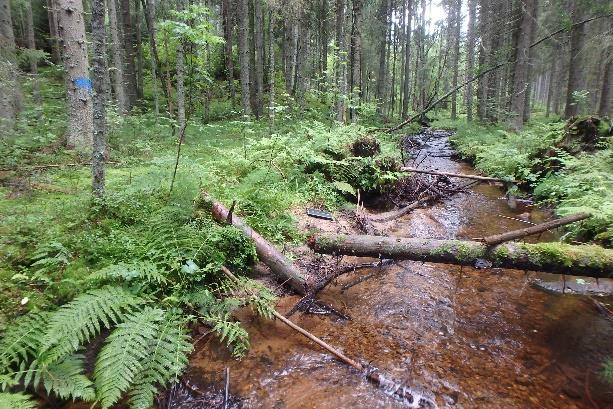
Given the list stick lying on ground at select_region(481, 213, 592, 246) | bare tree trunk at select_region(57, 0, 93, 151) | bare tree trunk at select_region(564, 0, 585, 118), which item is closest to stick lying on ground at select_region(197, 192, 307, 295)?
stick lying on ground at select_region(481, 213, 592, 246)

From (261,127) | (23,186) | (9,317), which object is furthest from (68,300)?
(261,127)

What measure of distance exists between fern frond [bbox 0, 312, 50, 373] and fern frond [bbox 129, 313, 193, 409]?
0.84 metres

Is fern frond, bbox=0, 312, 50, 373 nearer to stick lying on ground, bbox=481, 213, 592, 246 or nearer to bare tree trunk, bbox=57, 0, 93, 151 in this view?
stick lying on ground, bbox=481, 213, 592, 246

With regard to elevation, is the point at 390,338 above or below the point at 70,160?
below

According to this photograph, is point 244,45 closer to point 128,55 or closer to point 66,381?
point 128,55

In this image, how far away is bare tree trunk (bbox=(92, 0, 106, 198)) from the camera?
4.34 m

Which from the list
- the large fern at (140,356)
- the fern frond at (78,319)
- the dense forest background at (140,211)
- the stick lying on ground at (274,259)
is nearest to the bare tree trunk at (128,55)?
the dense forest background at (140,211)

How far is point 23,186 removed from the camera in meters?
5.72

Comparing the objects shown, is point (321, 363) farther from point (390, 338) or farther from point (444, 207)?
point (444, 207)

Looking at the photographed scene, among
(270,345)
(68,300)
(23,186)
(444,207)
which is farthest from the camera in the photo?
(444,207)

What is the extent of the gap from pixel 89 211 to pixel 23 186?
1.99 metres

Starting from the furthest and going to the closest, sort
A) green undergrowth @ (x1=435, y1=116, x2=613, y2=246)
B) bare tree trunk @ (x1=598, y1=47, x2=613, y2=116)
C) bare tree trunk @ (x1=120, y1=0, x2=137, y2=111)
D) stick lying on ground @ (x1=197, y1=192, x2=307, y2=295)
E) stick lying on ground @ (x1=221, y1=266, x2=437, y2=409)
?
1. bare tree trunk @ (x1=120, y1=0, x2=137, y2=111)
2. bare tree trunk @ (x1=598, y1=47, x2=613, y2=116)
3. green undergrowth @ (x1=435, y1=116, x2=613, y2=246)
4. stick lying on ground @ (x1=197, y1=192, x2=307, y2=295)
5. stick lying on ground @ (x1=221, y1=266, x2=437, y2=409)

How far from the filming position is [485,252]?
4.47 meters

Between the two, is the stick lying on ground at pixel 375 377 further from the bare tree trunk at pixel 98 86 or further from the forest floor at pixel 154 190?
the bare tree trunk at pixel 98 86
